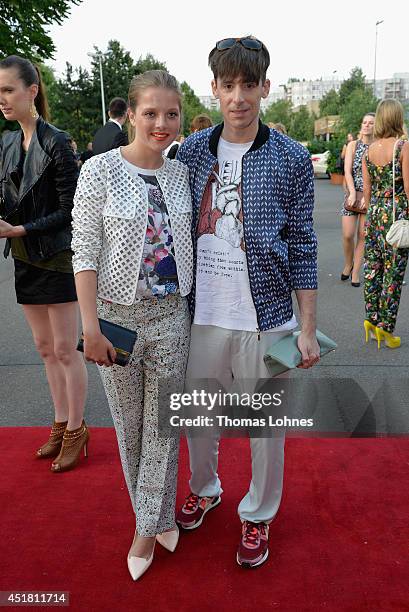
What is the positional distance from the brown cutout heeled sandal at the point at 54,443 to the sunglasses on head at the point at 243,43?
2202 millimetres

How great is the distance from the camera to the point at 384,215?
520 centimetres

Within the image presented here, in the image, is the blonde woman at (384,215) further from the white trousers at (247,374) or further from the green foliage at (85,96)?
the green foliage at (85,96)

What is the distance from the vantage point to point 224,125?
2389 mm

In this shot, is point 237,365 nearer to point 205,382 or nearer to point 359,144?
point 205,382

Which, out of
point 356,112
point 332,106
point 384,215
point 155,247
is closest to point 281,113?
point 332,106

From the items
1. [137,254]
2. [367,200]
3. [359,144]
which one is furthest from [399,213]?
[137,254]

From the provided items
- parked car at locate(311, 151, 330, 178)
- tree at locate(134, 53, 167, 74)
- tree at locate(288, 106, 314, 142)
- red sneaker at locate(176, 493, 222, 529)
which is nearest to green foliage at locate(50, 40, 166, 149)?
tree at locate(134, 53, 167, 74)

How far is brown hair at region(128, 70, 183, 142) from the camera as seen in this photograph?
2207mm

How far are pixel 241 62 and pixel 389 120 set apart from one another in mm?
3270

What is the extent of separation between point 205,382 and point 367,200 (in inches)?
137

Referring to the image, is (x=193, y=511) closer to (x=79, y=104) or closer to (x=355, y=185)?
(x=355, y=185)

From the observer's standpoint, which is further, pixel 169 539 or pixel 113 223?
pixel 169 539

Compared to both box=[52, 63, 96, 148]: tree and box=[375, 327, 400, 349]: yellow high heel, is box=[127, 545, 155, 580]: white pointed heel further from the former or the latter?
box=[52, 63, 96, 148]: tree

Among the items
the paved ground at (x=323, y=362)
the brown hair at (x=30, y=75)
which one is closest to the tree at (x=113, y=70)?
the paved ground at (x=323, y=362)
